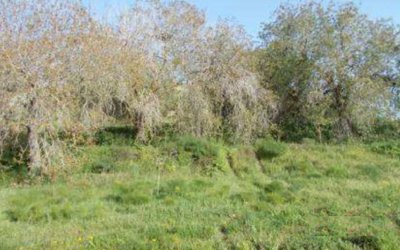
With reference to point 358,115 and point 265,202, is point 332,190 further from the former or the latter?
point 358,115

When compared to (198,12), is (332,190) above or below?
below

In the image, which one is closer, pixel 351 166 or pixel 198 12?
pixel 351 166

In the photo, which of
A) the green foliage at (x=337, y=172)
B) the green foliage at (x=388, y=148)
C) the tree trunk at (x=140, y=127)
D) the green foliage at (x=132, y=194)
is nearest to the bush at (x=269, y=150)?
the green foliage at (x=337, y=172)

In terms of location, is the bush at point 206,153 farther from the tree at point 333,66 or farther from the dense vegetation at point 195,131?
the tree at point 333,66

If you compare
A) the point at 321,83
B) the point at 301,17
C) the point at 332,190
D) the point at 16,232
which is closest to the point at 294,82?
the point at 321,83

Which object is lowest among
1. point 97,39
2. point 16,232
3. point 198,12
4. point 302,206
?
point 16,232

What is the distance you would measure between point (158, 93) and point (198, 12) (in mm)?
4186

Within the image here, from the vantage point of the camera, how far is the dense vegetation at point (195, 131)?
11102 millimetres

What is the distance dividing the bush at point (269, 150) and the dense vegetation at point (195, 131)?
0.19ft

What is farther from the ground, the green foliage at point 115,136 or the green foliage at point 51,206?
the green foliage at point 115,136

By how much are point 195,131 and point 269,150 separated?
11.0ft

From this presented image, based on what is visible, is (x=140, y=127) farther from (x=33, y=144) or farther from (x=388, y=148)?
(x=388, y=148)

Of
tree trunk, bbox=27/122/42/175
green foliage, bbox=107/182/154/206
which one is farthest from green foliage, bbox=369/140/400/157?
tree trunk, bbox=27/122/42/175

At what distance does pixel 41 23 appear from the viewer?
58.4 ft
